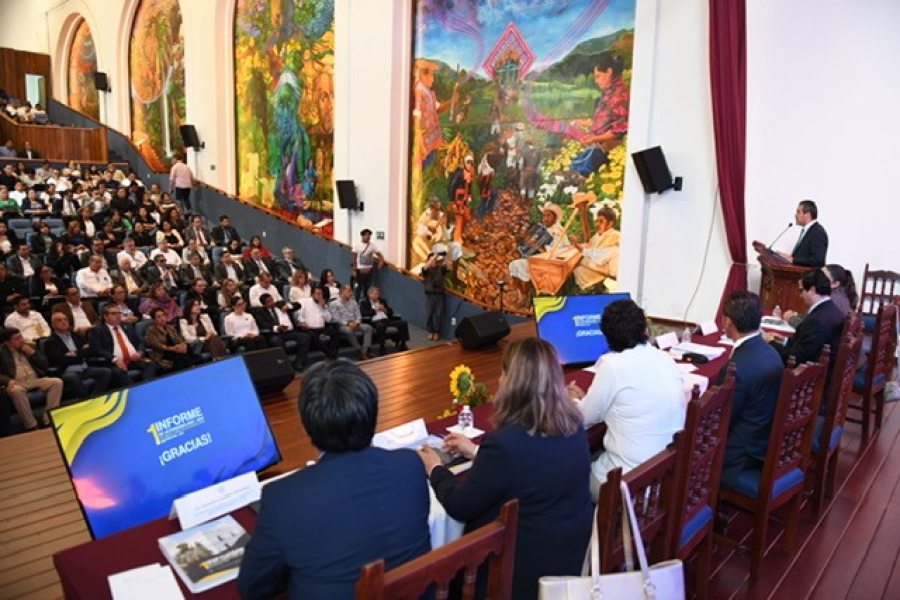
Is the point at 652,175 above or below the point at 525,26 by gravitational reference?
Result: below

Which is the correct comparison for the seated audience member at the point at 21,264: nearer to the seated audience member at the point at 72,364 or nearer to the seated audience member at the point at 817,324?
the seated audience member at the point at 72,364

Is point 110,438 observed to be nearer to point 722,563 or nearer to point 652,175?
point 722,563

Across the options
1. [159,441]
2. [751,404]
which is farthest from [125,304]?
[751,404]

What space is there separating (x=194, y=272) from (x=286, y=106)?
4374 millimetres

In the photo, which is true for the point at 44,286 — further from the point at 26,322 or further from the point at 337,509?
the point at 337,509

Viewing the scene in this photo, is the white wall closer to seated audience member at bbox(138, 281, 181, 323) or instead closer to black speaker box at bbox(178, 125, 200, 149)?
seated audience member at bbox(138, 281, 181, 323)

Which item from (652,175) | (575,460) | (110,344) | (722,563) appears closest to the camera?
(575,460)

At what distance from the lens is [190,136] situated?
1352 cm

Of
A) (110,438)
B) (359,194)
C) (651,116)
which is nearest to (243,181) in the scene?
(359,194)

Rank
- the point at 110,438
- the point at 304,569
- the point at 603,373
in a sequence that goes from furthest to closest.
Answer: the point at 603,373 < the point at 110,438 < the point at 304,569

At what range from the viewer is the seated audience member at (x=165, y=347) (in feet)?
20.2

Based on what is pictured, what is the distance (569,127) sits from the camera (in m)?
7.70

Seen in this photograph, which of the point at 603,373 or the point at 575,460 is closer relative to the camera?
the point at 575,460

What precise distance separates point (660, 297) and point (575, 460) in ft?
17.6
